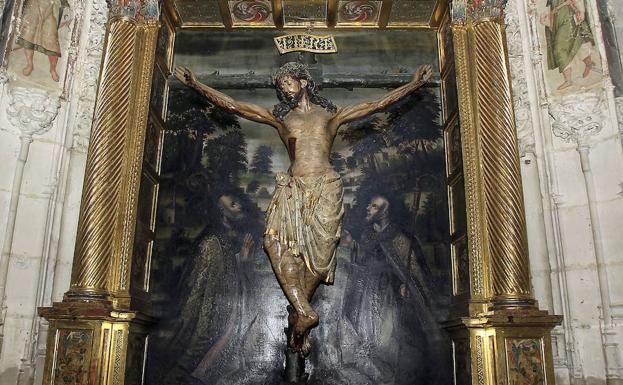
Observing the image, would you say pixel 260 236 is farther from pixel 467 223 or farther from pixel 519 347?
pixel 519 347

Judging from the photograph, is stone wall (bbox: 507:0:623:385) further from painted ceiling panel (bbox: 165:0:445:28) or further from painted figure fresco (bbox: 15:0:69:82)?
painted figure fresco (bbox: 15:0:69:82)

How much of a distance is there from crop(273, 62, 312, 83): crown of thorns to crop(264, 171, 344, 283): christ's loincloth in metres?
1.29

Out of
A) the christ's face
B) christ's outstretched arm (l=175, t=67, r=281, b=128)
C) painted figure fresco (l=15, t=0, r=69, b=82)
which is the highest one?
painted figure fresco (l=15, t=0, r=69, b=82)

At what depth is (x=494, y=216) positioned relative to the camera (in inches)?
221

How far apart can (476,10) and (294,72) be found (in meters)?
2.22

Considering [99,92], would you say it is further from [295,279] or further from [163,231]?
[295,279]

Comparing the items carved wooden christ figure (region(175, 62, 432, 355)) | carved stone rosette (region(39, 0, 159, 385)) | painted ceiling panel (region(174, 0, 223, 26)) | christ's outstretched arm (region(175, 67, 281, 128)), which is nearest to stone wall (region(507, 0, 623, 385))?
carved wooden christ figure (region(175, 62, 432, 355))

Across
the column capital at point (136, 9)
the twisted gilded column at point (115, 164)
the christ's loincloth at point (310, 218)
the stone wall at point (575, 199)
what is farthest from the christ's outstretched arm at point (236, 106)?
the stone wall at point (575, 199)

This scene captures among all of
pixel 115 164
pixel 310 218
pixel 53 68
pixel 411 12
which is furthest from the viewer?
pixel 411 12

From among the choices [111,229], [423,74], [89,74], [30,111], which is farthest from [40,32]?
[423,74]

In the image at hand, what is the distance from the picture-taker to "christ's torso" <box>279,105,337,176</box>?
6332 millimetres

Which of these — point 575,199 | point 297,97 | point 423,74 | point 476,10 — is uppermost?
point 476,10

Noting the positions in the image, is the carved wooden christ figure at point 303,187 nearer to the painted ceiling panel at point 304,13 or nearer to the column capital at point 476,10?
the column capital at point 476,10

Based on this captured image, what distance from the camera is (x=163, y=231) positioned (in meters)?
6.65
